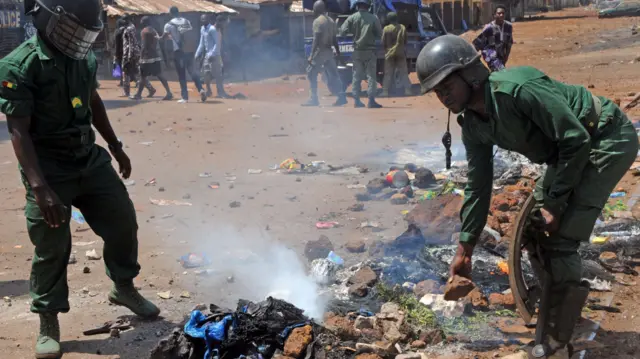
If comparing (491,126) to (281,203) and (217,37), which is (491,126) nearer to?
(281,203)

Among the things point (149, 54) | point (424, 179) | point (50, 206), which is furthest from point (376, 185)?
point (149, 54)

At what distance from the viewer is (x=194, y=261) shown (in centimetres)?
560

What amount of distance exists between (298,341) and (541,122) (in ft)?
5.24

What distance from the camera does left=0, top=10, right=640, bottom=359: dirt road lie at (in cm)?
475

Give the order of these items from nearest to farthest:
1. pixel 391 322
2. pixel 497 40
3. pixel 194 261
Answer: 1. pixel 391 322
2. pixel 194 261
3. pixel 497 40

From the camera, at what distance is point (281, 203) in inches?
293

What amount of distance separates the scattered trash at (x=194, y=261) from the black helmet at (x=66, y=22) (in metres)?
2.15

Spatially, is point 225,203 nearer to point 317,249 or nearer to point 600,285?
point 317,249

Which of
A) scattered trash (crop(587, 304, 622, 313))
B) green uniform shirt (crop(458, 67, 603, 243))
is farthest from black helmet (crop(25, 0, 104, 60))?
scattered trash (crop(587, 304, 622, 313))

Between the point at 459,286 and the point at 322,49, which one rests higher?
the point at 322,49

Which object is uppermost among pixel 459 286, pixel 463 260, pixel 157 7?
pixel 157 7

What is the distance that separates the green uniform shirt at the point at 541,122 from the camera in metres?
3.25

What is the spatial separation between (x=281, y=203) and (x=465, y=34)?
2159cm

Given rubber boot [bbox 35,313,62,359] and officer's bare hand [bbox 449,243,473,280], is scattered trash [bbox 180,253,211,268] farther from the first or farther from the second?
officer's bare hand [bbox 449,243,473,280]
